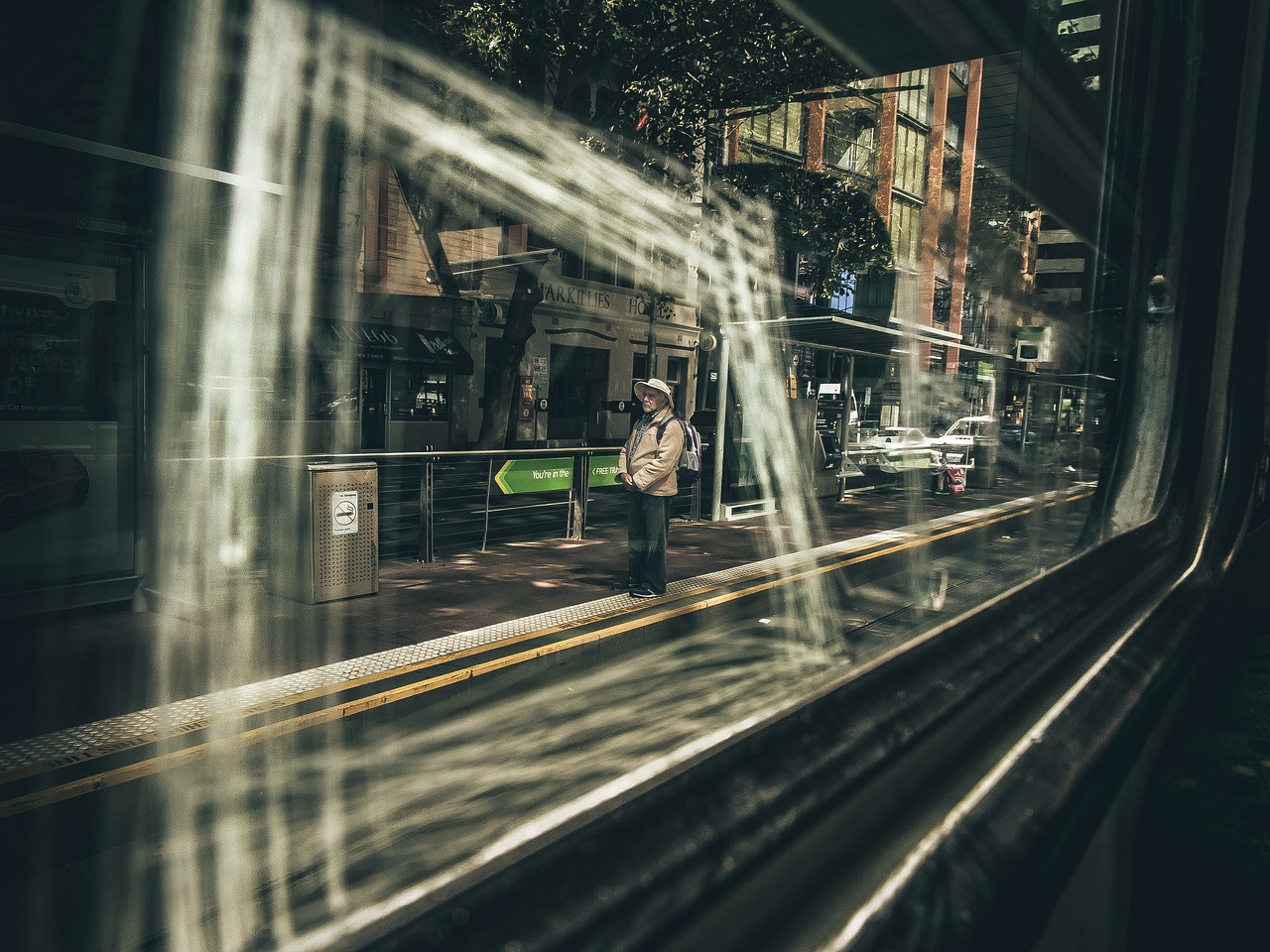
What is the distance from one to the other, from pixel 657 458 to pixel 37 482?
3853 mm

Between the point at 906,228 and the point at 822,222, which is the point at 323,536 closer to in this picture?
the point at 906,228

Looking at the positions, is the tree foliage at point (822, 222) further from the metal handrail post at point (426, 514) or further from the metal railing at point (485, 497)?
the metal handrail post at point (426, 514)

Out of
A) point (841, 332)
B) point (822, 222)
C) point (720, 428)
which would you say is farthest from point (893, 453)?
point (822, 222)

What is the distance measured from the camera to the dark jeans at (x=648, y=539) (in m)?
6.28

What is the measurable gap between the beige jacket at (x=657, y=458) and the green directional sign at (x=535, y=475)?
2086mm

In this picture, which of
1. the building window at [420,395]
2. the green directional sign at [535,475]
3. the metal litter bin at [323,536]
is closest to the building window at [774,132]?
the green directional sign at [535,475]

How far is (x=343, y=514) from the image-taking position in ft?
19.5

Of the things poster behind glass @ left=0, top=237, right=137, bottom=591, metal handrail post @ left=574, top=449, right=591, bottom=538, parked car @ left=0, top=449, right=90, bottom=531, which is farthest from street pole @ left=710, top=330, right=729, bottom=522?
parked car @ left=0, top=449, right=90, bottom=531

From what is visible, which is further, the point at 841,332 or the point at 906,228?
the point at 841,332

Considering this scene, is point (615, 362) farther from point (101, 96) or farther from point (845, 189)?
point (101, 96)

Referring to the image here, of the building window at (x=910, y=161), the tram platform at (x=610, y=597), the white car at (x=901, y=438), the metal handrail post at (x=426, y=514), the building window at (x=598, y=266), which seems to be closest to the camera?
the tram platform at (x=610, y=597)

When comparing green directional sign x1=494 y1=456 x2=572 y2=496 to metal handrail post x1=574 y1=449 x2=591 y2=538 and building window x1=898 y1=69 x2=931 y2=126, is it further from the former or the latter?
building window x1=898 y1=69 x2=931 y2=126

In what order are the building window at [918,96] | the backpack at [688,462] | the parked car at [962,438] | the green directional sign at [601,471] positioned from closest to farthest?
the building window at [918,96] < the backpack at [688,462] < the green directional sign at [601,471] < the parked car at [962,438]

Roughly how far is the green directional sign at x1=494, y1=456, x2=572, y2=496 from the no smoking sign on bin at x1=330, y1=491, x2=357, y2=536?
86.6 inches
